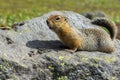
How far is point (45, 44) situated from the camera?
10.1 m

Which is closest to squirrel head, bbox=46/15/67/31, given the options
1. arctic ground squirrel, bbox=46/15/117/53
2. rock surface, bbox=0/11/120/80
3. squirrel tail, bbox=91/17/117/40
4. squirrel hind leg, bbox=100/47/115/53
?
arctic ground squirrel, bbox=46/15/117/53

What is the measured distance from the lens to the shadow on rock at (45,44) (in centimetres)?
989

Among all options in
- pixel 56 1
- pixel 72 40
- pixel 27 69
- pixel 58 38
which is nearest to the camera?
pixel 27 69

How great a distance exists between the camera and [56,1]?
56.8m

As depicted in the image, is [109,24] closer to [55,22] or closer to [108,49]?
[108,49]

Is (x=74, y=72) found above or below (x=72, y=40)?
below

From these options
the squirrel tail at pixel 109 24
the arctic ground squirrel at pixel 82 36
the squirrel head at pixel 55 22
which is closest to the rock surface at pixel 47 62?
the arctic ground squirrel at pixel 82 36

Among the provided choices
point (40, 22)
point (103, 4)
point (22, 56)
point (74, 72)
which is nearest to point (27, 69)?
point (22, 56)

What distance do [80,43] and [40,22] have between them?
151cm

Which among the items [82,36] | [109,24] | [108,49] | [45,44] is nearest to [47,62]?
[45,44]

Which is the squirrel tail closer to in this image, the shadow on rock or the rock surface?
the rock surface

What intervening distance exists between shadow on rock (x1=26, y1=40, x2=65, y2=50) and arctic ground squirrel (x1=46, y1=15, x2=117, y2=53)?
25 cm

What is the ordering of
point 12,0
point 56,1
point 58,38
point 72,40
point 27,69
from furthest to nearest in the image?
point 56,1
point 12,0
point 58,38
point 72,40
point 27,69

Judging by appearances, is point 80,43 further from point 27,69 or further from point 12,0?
point 12,0
